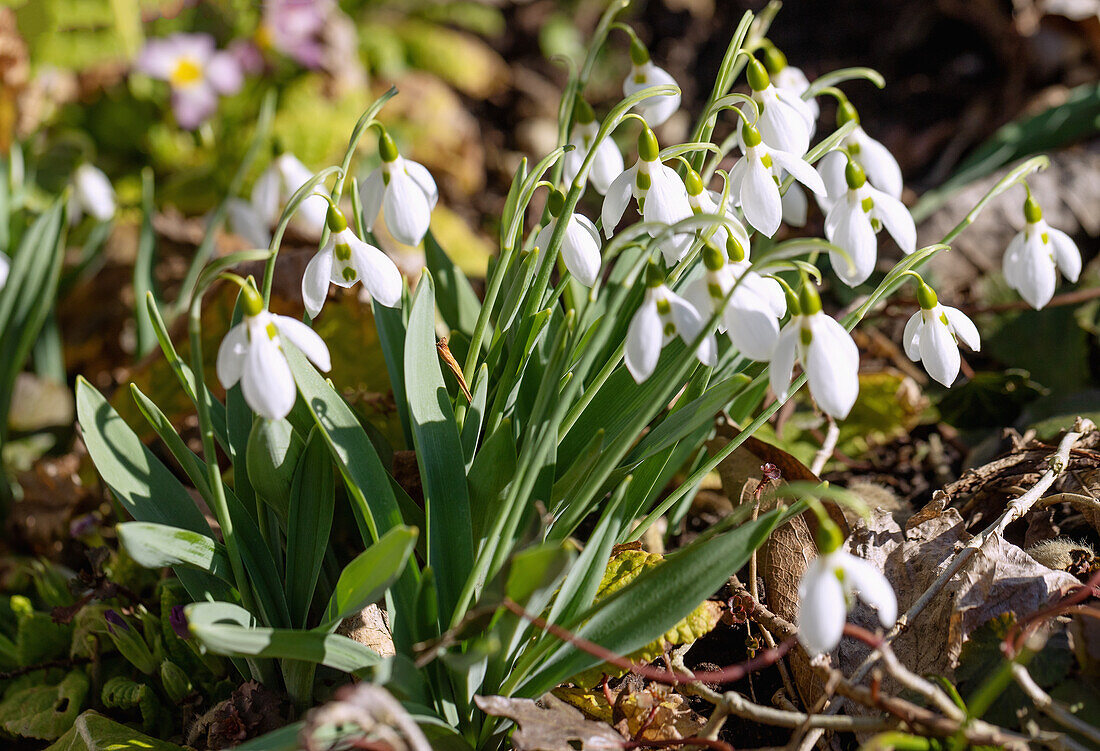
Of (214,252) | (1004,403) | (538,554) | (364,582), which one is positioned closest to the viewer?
(538,554)

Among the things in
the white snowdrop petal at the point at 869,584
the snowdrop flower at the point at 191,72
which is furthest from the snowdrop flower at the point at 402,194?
the snowdrop flower at the point at 191,72

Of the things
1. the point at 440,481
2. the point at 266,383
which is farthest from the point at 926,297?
the point at 266,383

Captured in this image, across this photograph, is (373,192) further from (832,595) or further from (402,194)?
(832,595)

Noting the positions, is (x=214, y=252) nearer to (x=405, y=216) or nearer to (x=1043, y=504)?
(x=405, y=216)

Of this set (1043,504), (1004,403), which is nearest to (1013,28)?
(1004,403)

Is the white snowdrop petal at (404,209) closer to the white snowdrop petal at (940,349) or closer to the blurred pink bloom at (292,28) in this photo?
the white snowdrop petal at (940,349)
